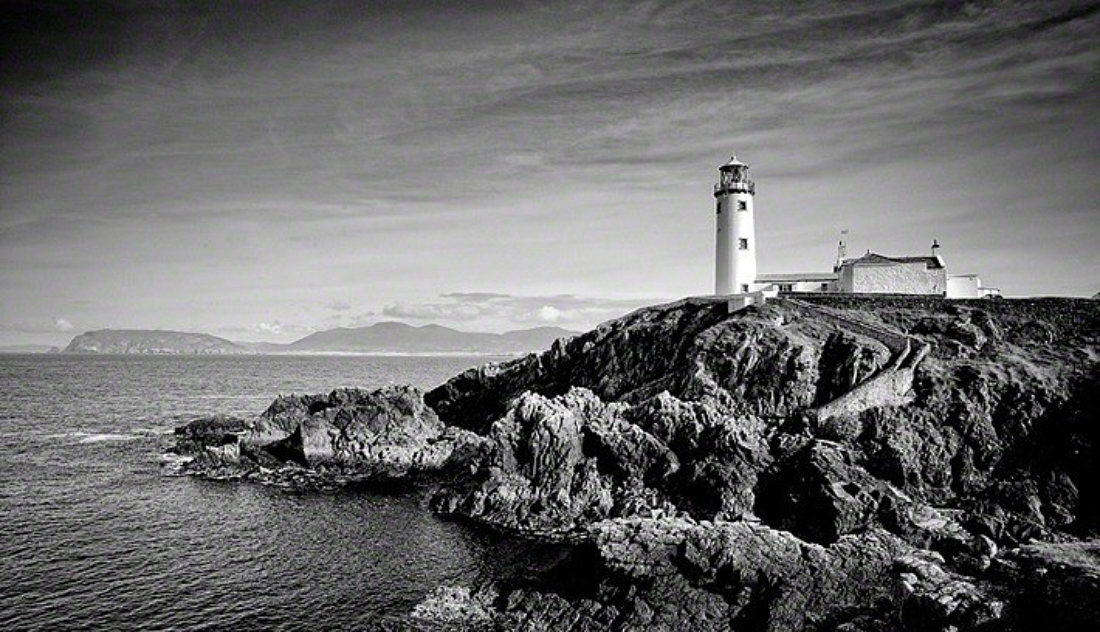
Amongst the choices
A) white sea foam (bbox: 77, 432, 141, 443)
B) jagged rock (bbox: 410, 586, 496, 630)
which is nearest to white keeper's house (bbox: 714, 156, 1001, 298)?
jagged rock (bbox: 410, 586, 496, 630)

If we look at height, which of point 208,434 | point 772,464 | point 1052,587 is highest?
point 772,464

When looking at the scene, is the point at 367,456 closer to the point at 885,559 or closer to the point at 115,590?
the point at 115,590

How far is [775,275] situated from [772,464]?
29241mm

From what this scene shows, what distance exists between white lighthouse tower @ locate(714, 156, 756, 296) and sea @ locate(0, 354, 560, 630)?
34.4 metres

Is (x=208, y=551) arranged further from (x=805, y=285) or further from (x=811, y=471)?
(x=805, y=285)

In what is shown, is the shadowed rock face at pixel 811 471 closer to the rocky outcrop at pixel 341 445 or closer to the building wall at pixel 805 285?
the building wall at pixel 805 285

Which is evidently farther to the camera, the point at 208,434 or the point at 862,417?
the point at 208,434

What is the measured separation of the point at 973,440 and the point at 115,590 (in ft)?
151

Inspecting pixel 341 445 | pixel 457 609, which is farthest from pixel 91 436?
pixel 457 609

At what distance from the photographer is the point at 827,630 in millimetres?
24812

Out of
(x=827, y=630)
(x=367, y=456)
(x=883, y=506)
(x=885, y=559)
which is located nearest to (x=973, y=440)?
(x=883, y=506)

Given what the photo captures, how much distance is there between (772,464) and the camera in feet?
134

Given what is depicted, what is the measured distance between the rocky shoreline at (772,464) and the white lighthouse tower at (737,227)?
208 inches

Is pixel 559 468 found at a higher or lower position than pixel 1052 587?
higher
